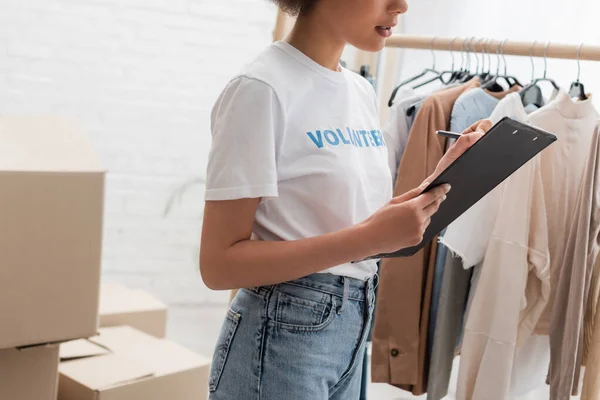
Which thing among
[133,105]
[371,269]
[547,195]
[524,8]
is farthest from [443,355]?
[133,105]

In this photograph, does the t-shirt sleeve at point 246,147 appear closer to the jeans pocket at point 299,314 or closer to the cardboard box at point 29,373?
the jeans pocket at point 299,314

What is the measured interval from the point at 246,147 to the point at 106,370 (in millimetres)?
1033

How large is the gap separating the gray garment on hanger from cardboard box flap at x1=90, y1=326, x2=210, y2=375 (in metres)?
0.56

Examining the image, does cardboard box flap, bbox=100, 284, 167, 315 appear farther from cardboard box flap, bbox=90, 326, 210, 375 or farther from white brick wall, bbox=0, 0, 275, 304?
white brick wall, bbox=0, 0, 275, 304

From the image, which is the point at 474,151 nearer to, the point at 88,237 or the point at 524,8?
the point at 88,237

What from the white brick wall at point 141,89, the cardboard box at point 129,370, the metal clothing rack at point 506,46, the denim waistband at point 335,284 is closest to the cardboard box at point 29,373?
the cardboard box at point 129,370

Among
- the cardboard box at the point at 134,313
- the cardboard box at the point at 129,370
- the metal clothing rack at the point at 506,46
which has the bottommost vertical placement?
the cardboard box at the point at 129,370

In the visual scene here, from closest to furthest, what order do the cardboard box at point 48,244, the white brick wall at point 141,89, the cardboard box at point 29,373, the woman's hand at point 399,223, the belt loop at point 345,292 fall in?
1. the woman's hand at point 399,223
2. the belt loop at point 345,292
3. the cardboard box at point 48,244
4. the cardboard box at point 29,373
5. the white brick wall at point 141,89

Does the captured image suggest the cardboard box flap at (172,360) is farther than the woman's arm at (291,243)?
Yes

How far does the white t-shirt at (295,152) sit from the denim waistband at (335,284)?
1 cm

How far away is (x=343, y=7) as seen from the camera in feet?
3.27

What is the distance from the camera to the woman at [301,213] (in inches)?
36.4

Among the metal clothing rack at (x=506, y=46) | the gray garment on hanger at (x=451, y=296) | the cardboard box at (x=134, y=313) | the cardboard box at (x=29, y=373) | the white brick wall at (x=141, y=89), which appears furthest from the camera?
the white brick wall at (x=141, y=89)

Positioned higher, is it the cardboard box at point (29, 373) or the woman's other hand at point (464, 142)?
the woman's other hand at point (464, 142)
